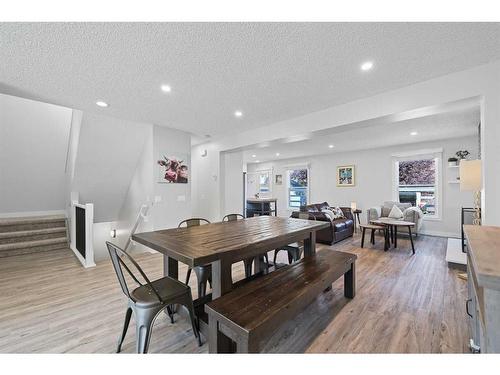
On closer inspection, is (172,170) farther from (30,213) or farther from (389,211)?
(389,211)

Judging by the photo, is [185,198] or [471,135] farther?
[471,135]

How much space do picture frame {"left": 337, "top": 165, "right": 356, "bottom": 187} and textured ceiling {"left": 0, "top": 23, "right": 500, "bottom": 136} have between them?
14.7ft

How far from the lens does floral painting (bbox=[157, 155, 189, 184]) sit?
412 cm

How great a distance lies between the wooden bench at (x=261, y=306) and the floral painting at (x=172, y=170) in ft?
10.3

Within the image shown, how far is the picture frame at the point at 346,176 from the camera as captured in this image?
6867mm

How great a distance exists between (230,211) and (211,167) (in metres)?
1.28

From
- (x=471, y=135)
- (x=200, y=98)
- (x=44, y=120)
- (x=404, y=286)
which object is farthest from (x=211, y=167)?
(x=471, y=135)

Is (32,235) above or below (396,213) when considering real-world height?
below

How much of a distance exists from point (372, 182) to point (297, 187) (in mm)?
2799

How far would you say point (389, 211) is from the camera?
567 cm

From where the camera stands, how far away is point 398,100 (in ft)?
8.61

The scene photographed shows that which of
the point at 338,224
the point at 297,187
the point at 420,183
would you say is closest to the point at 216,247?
the point at 338,224

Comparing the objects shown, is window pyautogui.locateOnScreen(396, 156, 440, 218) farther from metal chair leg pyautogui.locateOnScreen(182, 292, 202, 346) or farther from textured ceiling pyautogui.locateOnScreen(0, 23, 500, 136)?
metal chair leg pyautogui.locateOnScreen(182, 292, 202, 346)

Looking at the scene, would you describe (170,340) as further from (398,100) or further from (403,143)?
(403,143)
